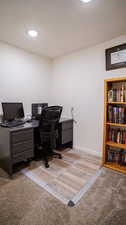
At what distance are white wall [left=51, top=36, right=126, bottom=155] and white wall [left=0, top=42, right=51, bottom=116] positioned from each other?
42 centimetres

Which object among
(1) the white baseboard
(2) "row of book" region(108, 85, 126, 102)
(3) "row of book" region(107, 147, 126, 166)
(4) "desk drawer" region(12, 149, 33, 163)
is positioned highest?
(2) "row of book" region(108, 85, 126, 102)

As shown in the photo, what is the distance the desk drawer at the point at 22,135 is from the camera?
5.82 ft

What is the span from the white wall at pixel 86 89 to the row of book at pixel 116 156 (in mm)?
334

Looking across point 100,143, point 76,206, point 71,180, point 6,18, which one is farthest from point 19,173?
point 6,18

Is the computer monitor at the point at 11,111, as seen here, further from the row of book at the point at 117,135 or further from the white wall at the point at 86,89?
the row of book at the point at 117,135

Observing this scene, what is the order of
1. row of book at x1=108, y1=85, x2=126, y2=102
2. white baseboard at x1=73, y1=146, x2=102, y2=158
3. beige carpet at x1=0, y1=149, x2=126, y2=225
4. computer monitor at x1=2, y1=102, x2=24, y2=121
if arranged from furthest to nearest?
1. white baseboard at x1=73, y1=146, x2=102, y2=158
2. computer monitor at x1=2, y1=102, x2=24, y2=121
3. row of book at x1=108, y1=85, x2=126, y2=102
4. beige carpet at x1=0, y1=149, x2=126, y2=225

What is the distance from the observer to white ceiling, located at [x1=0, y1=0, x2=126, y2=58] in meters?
1.45

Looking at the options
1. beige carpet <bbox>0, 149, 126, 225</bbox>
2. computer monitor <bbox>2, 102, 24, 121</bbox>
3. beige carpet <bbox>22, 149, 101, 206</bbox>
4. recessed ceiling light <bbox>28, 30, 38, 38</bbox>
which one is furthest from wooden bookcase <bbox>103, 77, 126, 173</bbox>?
computer monitor <bbox>2, 102, 24, 121</bbox>

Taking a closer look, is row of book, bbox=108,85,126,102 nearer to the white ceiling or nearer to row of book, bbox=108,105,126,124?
row of book, bbox=108,105,126,124

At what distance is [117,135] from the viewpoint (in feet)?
6.82

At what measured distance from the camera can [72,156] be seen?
8.45 feet

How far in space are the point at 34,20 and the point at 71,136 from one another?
2.42m

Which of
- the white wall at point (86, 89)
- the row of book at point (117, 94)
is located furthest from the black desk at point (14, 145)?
the row of book at point (117, 94)

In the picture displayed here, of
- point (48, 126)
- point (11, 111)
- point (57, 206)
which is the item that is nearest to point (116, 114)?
point (48, 126)
